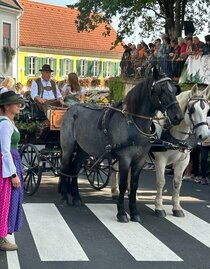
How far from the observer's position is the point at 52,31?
53.1 meters

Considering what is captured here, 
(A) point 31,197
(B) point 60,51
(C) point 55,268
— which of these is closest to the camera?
(C) point 55,268

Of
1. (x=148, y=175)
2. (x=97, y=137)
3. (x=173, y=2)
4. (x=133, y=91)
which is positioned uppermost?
(x=173, y=2)

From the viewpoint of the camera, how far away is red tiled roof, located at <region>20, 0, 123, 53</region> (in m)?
50.5

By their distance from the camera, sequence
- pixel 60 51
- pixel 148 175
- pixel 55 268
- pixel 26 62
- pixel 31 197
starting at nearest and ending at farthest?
1. pixel 55 268
2. pixel 31 197
3. pixel 148 175
4. pixel 26 62
5. pixel 60 51

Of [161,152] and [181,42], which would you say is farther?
[181,42]

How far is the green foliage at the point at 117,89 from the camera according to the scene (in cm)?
2461

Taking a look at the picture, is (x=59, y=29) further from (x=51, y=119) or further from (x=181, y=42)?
(x=51, y=119)

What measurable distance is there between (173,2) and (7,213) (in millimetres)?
20800

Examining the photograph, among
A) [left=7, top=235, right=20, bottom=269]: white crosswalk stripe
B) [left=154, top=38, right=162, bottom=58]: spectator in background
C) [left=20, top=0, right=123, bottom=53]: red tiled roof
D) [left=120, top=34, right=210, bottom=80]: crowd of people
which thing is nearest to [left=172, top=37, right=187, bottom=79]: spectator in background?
[left=120, top=34, right=210, bottom=80]: crowd of people

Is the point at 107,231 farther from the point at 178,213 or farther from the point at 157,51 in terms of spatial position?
the point at 157,51

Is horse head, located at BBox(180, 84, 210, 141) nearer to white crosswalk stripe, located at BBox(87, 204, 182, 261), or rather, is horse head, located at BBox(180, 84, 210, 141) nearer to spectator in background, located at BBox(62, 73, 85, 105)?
white crosswalk stripe, located at BBox(87, 204, 182, 261)

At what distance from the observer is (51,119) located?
1001 centimetres

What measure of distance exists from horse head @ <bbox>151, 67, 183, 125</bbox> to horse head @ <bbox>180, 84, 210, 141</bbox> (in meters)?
0.87

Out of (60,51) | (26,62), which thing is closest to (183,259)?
(26,62)
